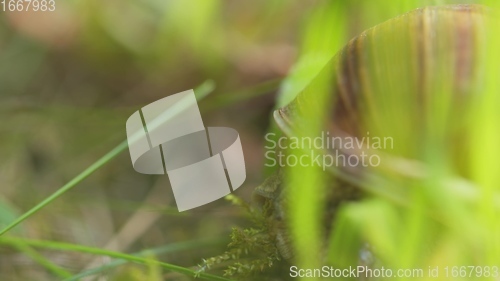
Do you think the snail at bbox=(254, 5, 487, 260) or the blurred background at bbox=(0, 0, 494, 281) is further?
the blurred background at bbox=(0, 0, 494, 281)

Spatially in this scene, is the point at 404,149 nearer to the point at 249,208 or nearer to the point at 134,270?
the point at 249,208

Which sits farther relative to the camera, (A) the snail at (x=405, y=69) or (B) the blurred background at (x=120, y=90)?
(B) the blurred background at (x=120, y=90)

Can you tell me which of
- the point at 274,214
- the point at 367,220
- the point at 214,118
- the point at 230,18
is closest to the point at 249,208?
the point at 274,214

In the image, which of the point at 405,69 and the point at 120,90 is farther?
the point at 120,90
